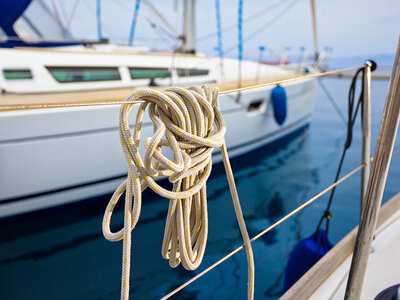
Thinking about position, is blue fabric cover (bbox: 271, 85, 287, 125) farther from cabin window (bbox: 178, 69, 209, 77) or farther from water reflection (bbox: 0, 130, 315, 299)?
water reflection (bbox: 0, 130, 315, 299)

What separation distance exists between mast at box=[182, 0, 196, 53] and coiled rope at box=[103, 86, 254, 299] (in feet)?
15.4

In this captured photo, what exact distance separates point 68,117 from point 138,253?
1344 mm

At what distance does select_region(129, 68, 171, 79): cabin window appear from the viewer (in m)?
4.01

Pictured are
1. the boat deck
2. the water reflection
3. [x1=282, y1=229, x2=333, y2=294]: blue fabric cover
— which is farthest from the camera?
the boat deck

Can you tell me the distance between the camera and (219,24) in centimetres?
604

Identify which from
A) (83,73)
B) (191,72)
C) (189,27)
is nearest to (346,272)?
(83,73)

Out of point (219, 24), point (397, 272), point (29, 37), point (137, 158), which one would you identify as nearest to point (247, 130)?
point (219, 24)

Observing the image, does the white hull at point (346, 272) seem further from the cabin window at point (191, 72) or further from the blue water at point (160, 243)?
the cabin window at point (191, 72)

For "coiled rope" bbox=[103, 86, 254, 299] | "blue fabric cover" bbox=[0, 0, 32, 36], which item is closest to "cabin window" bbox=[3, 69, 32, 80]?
"blue fabric cover" bbox=[0, 0, 32, 36]

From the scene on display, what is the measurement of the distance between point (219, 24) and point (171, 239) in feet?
19.3

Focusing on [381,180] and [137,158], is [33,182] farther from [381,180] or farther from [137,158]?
[381,180]

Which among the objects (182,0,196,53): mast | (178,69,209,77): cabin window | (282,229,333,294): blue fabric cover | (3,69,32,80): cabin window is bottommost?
(282,229,333,294): blue fabric cover

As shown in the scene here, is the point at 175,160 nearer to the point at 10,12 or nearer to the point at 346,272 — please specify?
the point at 346,272

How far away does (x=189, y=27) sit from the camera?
519 cm
